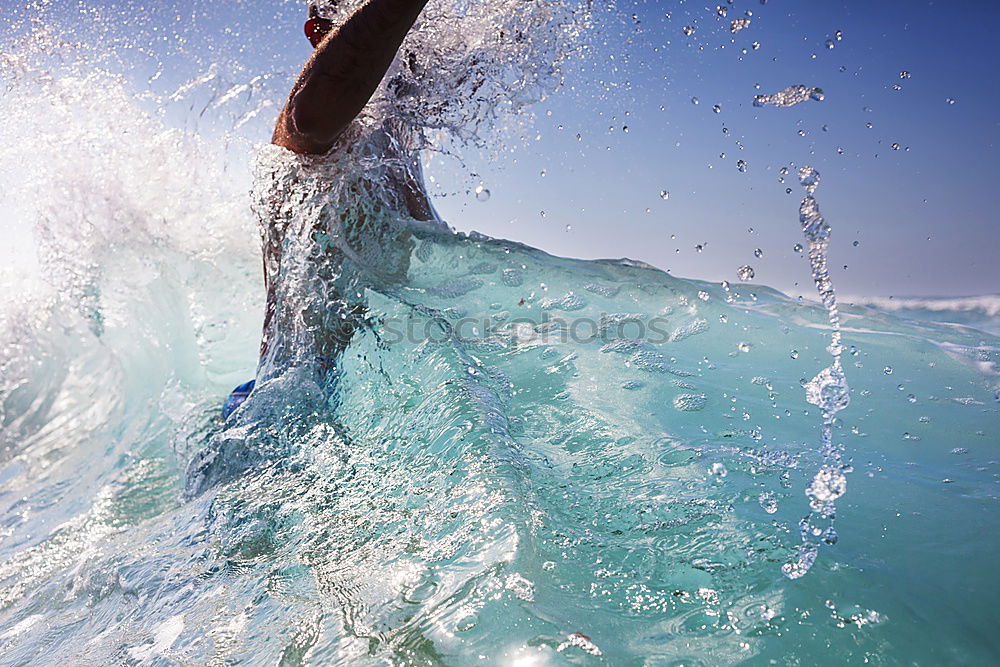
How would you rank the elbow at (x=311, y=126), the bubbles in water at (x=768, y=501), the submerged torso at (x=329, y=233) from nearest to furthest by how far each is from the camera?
the bubbles in water at (x=768, y=501) < the elbow at (x=311, y=126) < the submerged torso at (x=329, y=233)

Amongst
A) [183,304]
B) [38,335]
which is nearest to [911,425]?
[183,304]

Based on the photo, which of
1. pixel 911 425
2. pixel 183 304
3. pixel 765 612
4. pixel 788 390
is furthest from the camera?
pixel 183 304

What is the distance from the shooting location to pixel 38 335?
14.4 ft

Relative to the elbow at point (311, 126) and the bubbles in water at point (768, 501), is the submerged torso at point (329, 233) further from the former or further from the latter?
the bubbles in water at point (768, 501)

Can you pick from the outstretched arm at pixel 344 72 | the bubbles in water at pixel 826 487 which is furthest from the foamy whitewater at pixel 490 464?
the outstretched arm at pixel 344 72

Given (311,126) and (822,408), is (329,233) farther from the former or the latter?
(822,408)

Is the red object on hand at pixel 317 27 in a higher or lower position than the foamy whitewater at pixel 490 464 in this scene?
higher

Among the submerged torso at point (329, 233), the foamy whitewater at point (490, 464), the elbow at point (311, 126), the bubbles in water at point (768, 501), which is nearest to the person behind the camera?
the foamy whitewater at point (490, 464)

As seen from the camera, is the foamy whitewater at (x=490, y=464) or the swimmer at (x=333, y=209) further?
the swimmer at (x=333, y=209)

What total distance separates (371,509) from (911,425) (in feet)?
4.57

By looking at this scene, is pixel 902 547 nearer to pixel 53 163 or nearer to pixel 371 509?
pixel 371 509

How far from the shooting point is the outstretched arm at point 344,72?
5.50 feet

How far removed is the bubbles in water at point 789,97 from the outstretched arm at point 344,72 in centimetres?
109

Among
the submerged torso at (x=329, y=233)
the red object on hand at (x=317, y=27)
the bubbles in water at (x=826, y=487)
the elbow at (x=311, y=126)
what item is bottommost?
the bubbles in water at (x=826, y=487)
